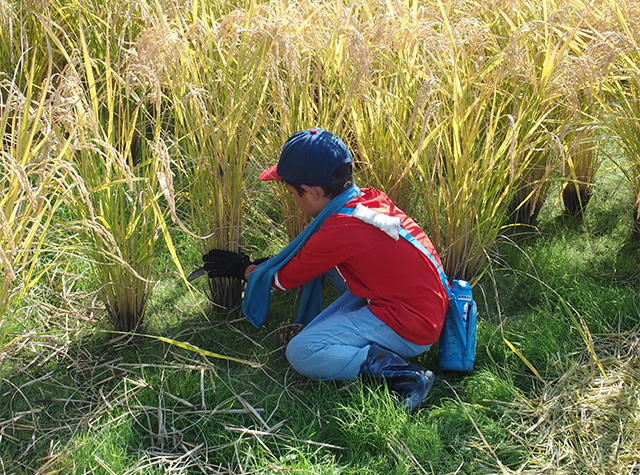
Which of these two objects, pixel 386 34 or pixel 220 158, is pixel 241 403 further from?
pixel 386 34

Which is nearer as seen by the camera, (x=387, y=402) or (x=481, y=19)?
(x=387, y=402)

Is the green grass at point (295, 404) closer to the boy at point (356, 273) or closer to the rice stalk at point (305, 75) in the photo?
the boy at point (356, 273)

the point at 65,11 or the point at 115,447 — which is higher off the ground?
the point at 65,11

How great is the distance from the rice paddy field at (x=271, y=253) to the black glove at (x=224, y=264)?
104 millimetres

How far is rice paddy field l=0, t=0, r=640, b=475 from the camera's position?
1.90 m

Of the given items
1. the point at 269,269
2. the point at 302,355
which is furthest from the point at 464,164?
the point at 302,355

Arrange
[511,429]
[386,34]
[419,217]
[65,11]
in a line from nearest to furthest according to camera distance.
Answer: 1. [511,429]
2. [386,34]
3. [419,217]
4. [65,11]

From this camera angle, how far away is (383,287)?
220cm

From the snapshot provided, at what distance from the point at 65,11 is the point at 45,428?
2.24 metres

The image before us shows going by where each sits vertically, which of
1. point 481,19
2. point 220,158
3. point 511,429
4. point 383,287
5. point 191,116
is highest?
point 481,19

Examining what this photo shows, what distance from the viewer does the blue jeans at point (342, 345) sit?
214 cm

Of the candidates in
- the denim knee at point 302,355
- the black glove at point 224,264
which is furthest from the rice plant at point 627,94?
the black glove at point 224,264

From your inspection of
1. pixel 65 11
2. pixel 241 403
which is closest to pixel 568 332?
pixel 241 403

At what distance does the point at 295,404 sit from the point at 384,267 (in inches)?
22.7
